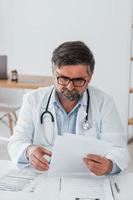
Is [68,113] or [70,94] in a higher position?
[70,94]

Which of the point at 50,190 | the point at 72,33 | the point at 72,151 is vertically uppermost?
the point at 72,33

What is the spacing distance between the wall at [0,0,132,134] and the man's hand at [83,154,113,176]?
267 cm

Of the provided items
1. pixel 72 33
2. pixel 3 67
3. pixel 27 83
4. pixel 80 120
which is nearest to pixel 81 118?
pixel 80 120

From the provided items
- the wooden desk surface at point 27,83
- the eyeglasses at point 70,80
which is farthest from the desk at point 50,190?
the wooden desk surface at point 27,83

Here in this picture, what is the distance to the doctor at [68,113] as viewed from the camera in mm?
1523

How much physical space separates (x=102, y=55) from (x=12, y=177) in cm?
295

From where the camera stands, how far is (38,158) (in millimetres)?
1425

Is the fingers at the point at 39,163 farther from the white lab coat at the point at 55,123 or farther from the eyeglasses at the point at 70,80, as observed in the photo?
the eyeglasses at the point at 70,80

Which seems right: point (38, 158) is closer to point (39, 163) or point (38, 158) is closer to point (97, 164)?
point (39, 163)

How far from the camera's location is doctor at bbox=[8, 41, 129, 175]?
152cm

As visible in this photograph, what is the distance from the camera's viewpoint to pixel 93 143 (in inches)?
54.3

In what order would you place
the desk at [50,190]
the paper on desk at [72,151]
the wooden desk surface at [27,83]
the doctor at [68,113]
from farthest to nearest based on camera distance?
the wooden desk surface at [27,83] < the doctor at [68,113] < the paper on desk at [72,151] < the desk at [50,190]

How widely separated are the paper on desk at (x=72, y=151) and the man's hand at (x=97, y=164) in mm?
22

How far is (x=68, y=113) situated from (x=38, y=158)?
13.3 inches
